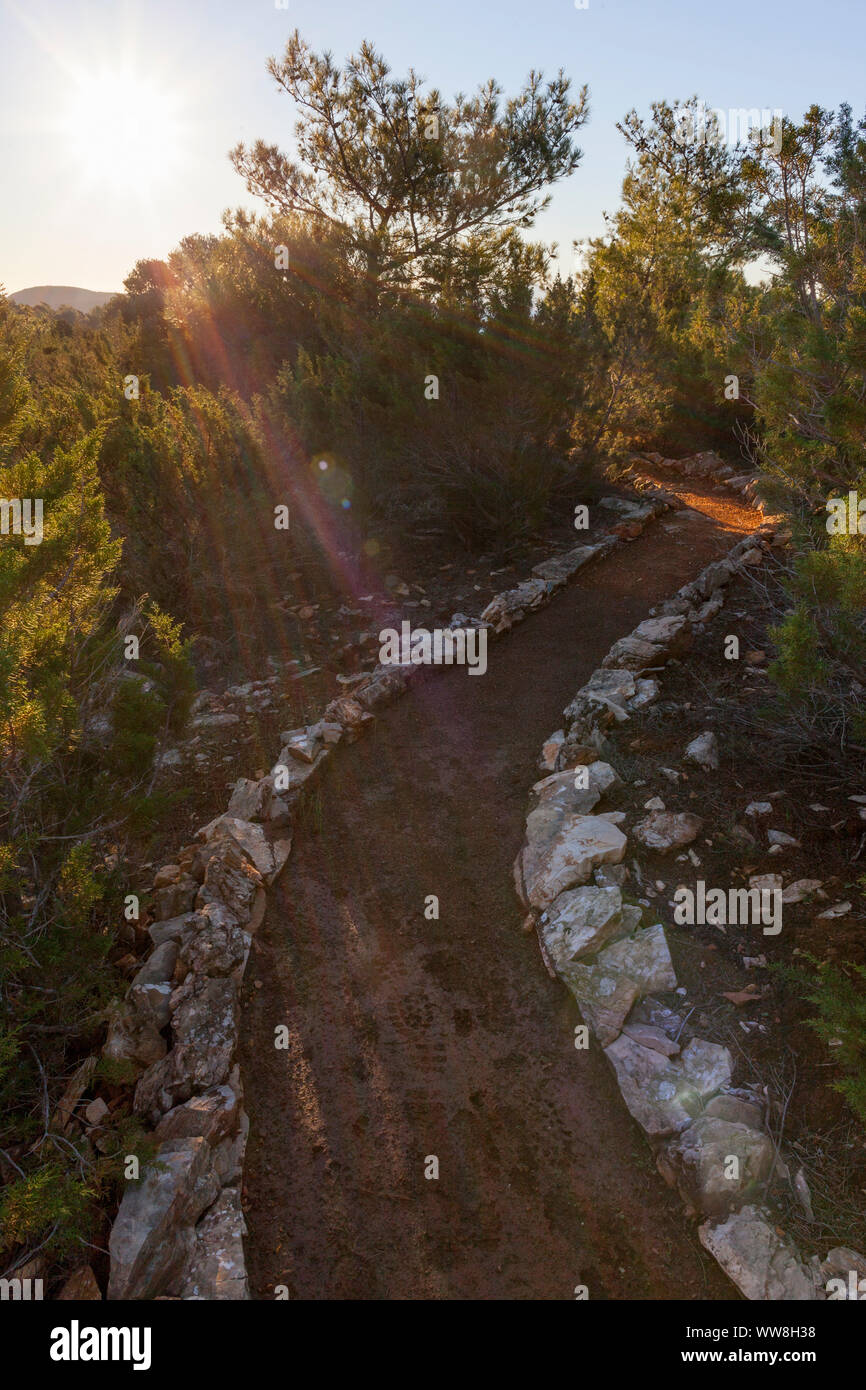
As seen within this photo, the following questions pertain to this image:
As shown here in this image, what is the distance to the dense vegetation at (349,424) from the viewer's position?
335cm

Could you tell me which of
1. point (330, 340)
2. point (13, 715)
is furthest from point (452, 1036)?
point (330, 340)

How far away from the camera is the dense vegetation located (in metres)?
3.35

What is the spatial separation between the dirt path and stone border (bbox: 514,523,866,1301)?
130 millimetres

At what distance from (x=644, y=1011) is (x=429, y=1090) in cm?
113

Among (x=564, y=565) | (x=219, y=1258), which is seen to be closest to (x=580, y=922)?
(x=219, y=1258)

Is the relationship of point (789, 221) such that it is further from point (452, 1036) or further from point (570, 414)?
point (452, 1036)

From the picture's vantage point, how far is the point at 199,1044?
3.45 metres

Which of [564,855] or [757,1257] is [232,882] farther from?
[757,1257]

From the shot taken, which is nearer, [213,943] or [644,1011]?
[644,1011]

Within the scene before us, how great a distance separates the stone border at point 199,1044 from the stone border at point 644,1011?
1742 mm

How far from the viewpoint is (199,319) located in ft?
58.3

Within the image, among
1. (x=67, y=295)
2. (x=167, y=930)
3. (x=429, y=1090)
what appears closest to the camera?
(x=429, y=1090)

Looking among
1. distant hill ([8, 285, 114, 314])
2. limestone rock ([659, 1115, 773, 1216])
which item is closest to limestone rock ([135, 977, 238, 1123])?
limestone rock ([659, 1115, 773, 1216])

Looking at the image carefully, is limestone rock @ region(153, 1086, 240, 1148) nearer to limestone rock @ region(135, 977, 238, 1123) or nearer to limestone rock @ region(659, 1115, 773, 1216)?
limestone rock @ region(135, 977, 238, 1123)
